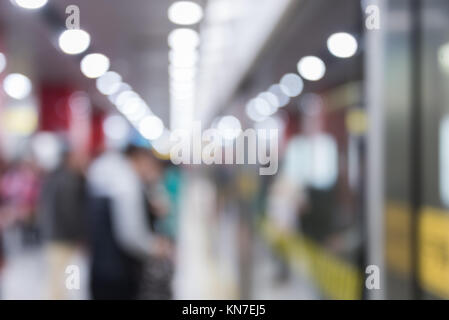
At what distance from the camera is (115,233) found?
94.0 inches

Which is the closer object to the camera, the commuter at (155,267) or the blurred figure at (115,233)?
the blurred figure at (115,233)

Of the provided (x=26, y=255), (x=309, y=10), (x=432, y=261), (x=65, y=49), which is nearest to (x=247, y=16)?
(x=309, y=10)

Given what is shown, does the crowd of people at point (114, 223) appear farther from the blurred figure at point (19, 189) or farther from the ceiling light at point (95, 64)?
the blurred figure at point (19, 189)

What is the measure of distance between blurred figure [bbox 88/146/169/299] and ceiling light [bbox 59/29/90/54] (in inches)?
44.7

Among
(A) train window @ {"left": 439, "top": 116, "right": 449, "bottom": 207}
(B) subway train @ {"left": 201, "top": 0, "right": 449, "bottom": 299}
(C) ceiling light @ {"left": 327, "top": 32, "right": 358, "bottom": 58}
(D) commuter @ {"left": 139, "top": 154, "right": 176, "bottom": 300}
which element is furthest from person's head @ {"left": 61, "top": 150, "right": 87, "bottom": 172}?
(A) train window @ {"left": 439, "top": 116, "right": 449, "bottom": 207}

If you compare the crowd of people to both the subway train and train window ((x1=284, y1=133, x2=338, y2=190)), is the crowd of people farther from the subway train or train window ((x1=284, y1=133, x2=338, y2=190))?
train window ((x1=284, y1=133, x2=338, y2=190))

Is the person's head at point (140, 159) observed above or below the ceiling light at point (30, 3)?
below

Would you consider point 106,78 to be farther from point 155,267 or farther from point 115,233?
point 155,267

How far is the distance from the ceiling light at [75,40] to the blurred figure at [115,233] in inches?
44.7

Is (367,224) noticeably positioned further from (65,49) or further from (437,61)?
(65,49)

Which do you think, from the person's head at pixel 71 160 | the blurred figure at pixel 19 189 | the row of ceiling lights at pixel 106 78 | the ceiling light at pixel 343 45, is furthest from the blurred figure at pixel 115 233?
the blurred figure at pixel 19 189

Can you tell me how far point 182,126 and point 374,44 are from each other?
1.82ft

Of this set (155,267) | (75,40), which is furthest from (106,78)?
(155,267)

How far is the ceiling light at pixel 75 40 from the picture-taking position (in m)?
1.09
